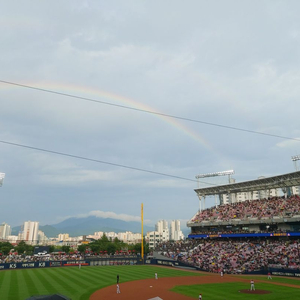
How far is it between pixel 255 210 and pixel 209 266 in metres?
20.8

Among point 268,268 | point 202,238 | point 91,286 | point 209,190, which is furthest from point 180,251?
point 91,286

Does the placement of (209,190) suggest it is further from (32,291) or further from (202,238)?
(32,291)

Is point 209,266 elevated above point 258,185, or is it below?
below

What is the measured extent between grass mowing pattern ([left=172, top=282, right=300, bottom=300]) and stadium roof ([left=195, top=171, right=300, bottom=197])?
32364 mm

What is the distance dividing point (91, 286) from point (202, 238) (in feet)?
152

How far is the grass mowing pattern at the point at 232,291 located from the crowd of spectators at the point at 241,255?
15181mm

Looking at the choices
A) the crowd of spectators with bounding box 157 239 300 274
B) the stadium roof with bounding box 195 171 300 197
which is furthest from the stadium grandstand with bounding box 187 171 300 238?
the crowd of spectators with bounding box 157 239 300 274

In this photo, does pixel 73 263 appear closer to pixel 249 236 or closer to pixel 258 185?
pixel 249 236

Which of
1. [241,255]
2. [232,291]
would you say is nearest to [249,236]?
[241,255]

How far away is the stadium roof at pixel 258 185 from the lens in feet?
205

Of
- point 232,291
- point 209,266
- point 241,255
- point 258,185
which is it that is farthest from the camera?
point 258,185

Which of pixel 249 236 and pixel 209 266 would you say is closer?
pixel 209 266

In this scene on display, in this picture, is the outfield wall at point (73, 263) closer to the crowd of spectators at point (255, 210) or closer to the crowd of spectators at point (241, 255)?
the crowd of spectators at point (241, 255)

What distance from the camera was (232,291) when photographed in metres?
31.1
